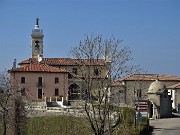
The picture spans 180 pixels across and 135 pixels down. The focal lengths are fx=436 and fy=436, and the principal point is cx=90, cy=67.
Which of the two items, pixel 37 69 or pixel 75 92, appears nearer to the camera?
pixel 75 92

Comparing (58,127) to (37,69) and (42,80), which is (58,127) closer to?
(42,80)

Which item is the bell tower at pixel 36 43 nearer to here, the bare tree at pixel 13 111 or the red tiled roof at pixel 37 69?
the red tiled roof at pixel 37 69

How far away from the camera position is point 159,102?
47188 millimetres

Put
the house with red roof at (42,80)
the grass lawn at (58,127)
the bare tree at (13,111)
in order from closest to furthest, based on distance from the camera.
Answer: the bare tree at (13,111) → the grass lawn at (58,127) → the house with red roof at (42,80)

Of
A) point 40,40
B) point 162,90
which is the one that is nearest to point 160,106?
point 162,90

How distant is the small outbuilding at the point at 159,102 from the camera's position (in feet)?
154

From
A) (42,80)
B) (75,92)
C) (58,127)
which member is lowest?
(58,127)

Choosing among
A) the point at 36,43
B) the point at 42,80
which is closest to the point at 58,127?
the point at 42,80

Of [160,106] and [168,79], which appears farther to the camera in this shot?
[168,79]

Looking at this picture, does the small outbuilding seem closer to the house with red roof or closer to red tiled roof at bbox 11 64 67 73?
the house with red roof

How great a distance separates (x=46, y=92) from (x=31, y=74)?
3.22 m

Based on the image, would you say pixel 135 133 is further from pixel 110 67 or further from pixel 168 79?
pixel 168 79

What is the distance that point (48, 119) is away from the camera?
35812mm

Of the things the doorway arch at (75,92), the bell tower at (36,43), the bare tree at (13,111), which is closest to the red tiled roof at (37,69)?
the doorway arch at (75,92)
